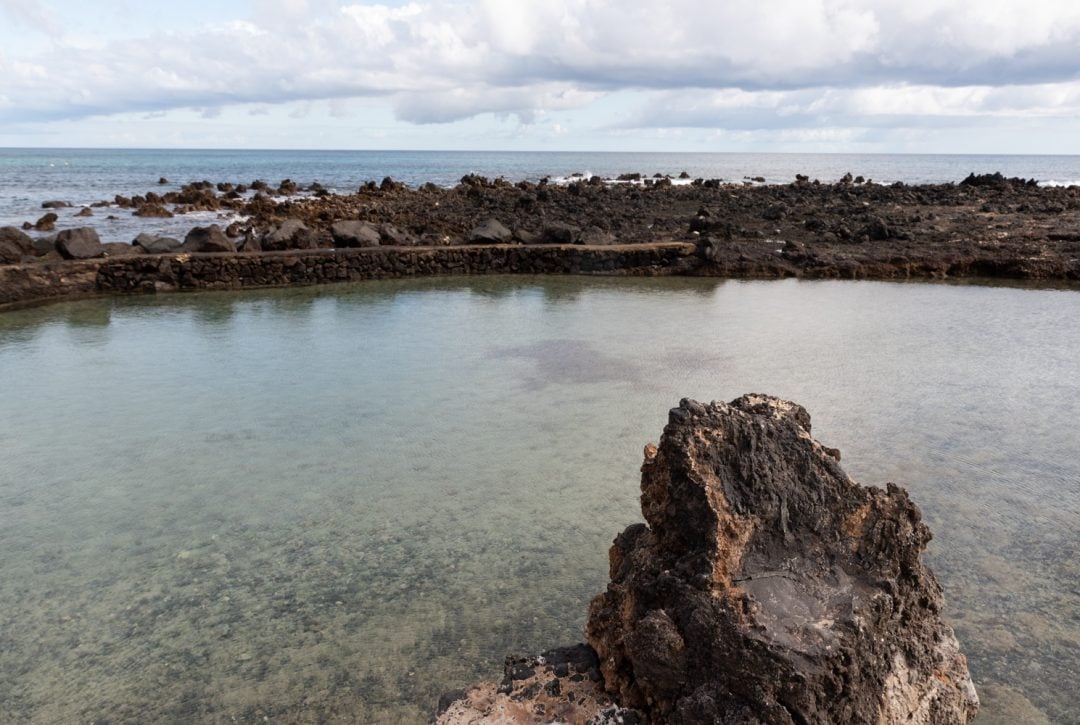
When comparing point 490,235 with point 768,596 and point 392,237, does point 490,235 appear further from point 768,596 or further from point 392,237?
point 768,596

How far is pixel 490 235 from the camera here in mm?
13875

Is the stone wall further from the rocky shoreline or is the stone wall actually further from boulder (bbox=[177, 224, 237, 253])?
boulder (bbox=[177, 224, 237, 253])

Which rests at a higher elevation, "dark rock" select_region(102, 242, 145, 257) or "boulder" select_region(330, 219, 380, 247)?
"boulder" select_region(330, 219, 380, 247)

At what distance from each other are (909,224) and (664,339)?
35.7ft

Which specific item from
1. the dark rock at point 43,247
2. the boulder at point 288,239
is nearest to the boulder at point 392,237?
the boulder at point 288,239

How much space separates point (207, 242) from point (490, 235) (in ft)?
A: 15.4

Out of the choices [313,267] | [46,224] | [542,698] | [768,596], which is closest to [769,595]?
[768,596]

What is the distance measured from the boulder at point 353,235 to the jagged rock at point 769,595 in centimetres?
1169

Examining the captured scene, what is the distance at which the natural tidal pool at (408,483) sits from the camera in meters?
3.17

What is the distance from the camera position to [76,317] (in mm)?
9883

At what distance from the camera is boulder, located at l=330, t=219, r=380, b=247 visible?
13.4m

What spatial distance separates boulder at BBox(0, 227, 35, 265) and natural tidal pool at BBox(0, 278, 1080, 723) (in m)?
1.89

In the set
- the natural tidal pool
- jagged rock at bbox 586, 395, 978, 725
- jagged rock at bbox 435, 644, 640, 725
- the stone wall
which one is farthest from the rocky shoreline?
jagged rock at bbox 586, 395, 978, 725

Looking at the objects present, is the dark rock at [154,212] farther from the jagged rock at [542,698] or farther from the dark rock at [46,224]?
the jagged rock at [542,698]
